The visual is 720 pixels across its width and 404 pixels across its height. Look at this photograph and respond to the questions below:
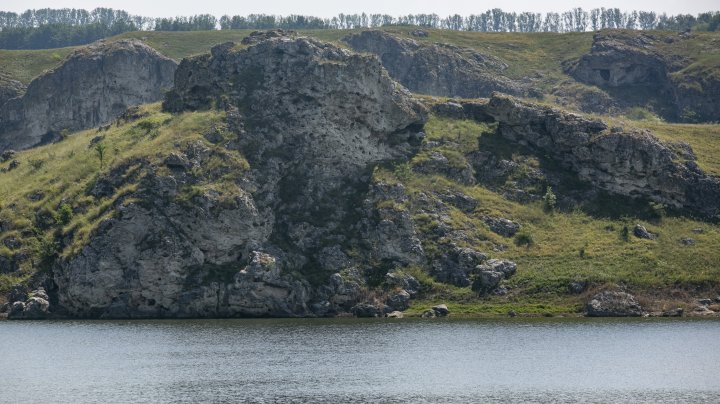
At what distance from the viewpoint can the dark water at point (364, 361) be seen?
264 ft

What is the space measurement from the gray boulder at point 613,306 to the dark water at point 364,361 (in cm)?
728

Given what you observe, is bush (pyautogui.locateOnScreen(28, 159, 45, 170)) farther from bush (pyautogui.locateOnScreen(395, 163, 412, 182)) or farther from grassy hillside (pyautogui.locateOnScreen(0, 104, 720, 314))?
bush (pyautogui.locateOnScreen(395, 163, 412, 182))

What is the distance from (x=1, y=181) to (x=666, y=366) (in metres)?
127

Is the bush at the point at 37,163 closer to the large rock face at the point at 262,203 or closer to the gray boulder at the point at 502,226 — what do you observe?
the large rock face at the point at 262,203

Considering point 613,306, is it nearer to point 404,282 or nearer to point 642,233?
point 642,233

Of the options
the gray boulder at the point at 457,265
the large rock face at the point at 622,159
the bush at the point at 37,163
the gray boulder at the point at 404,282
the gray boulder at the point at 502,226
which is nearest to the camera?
the gray boulder at the point at 404,282

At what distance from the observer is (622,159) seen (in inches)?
6535

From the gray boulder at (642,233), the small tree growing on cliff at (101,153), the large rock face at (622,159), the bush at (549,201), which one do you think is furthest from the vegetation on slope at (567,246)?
the small tree growing on cliff at (101,153)

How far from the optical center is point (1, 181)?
6929 inches

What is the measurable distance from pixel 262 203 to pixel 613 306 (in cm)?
5482

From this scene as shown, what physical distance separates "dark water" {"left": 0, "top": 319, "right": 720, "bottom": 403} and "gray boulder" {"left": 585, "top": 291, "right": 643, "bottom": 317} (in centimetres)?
728

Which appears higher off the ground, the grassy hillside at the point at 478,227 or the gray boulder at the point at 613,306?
the grassy hillside at the point at 478,227

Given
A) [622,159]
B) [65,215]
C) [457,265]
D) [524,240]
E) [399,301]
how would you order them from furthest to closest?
1. [622,159]
2. [524,240]
3. [65,215]
4. [457,265]
5. [399,301]

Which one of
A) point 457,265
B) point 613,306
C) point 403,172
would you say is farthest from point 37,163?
point 613,306
